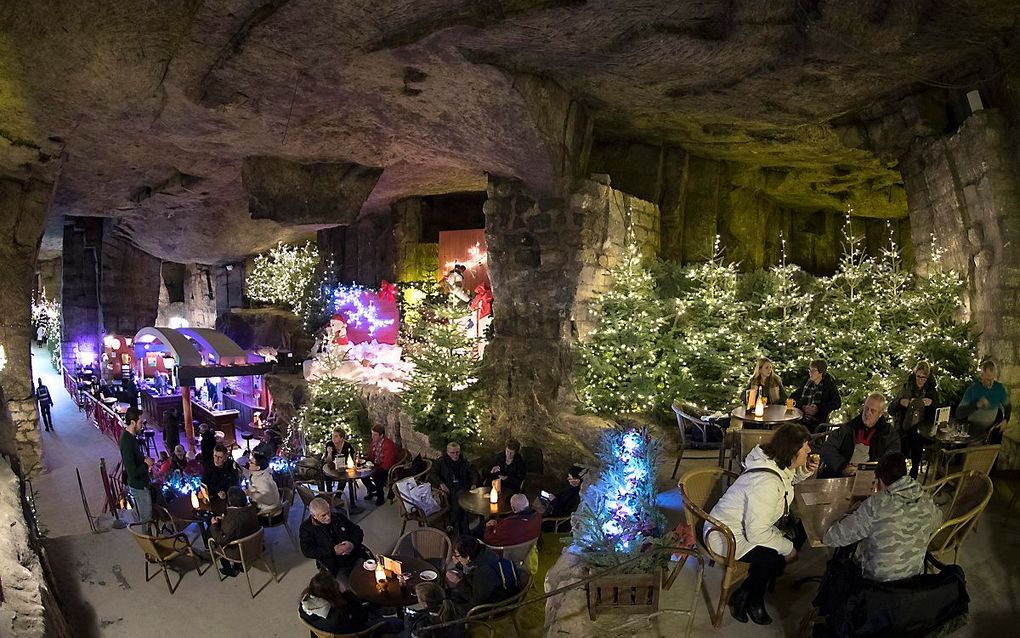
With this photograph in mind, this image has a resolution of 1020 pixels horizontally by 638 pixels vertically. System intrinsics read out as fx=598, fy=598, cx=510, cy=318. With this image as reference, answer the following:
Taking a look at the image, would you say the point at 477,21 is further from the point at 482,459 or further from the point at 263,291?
the point at 263,291

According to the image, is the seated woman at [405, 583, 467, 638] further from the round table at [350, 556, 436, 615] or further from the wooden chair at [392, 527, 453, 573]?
the wooden chair at [392, 527, 453, 573]

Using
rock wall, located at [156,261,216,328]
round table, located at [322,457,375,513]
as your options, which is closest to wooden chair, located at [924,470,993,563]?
round table, located at [322,457,375,513]

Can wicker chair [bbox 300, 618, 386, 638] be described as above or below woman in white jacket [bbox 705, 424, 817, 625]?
below

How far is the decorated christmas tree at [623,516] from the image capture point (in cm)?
→ 397

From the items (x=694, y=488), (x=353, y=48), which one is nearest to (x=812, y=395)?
(x=694, y=488)

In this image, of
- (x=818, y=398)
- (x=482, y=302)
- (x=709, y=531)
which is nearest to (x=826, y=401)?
(x=818, y=398)

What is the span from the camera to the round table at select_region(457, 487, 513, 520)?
6.32m

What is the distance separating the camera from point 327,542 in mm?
5648

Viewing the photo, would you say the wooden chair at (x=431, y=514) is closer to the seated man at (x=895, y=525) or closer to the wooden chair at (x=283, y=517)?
the wooden chair at (x=283, y=517)

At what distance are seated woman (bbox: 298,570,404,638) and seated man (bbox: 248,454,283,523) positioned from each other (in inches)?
104

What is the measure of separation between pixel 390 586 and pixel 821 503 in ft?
11.1

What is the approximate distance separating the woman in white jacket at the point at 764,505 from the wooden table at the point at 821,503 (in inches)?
5.3

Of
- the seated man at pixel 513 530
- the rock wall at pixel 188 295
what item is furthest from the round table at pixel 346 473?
the rock wall at pixel 188 295

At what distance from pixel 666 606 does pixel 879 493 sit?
5.05 ft
